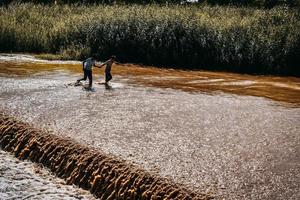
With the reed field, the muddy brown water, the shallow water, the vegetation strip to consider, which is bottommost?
the shallow water

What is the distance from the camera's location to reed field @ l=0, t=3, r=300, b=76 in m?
22.0

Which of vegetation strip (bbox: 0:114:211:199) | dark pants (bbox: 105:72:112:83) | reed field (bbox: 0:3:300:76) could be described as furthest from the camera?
reed field (bbox: 0:3:300:76)

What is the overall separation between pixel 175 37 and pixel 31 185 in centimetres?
1562

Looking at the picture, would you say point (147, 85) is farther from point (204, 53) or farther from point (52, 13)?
point (52, 13)

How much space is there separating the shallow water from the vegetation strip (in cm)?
20

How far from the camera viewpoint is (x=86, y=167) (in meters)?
9.30

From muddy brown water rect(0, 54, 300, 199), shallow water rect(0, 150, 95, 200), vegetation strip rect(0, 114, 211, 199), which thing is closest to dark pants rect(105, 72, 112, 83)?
muddy brown water rect(0, 54, 300, 199)

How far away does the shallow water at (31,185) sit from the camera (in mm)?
8523

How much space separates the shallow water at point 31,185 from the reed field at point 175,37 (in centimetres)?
1422

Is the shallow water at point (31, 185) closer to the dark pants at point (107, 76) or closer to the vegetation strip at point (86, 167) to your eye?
the vegetation strip at point (86, 167)

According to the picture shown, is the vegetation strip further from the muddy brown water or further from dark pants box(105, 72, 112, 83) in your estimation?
dark pants box(105, 72, 112, 83)

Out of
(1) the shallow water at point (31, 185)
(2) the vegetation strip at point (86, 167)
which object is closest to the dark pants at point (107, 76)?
(2) the vegetation strip at point (86, 167)

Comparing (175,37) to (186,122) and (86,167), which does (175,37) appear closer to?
(186,122)

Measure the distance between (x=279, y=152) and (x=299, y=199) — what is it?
216 cm
